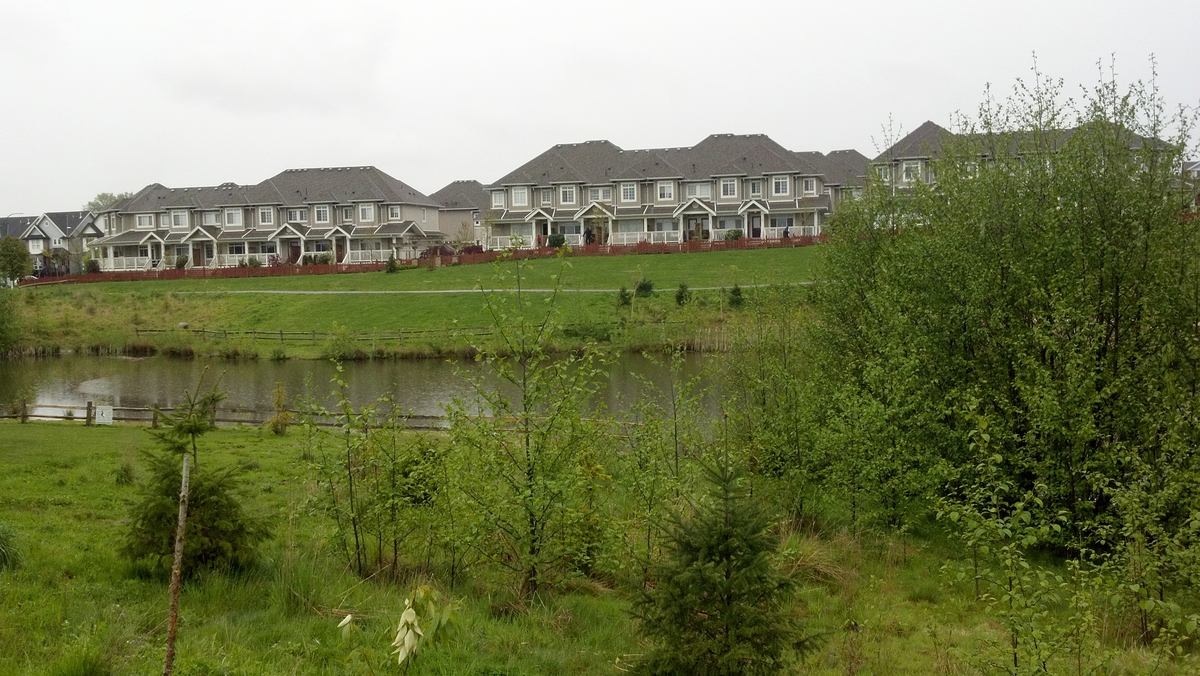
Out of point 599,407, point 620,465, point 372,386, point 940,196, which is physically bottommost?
point 372,386

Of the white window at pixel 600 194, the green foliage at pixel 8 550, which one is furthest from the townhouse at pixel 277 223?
the green foliage at pixel 8 550

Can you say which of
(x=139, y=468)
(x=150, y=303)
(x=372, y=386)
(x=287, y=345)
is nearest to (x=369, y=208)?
(x=150, y=303)

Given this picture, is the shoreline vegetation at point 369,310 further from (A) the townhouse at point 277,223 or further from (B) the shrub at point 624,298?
(A) the townhouse at point 277,223

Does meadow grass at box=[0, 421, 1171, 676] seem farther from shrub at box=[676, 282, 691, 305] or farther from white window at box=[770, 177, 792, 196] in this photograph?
white window at box=[770, 177, 792, 196]

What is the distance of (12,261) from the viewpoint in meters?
76.4

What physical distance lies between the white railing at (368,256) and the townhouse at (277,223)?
88 millimetres

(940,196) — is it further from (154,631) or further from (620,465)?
(154,631)

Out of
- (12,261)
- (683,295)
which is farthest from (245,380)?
(12,261)

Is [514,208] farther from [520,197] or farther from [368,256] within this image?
[368,256]

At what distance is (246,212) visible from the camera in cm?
8869

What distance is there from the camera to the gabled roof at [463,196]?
96438 millimetres

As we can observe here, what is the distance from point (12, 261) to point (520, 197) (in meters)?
42.7

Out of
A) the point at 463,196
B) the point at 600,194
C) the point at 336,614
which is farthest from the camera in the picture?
the point at 463,196

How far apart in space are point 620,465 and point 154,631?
573cm
